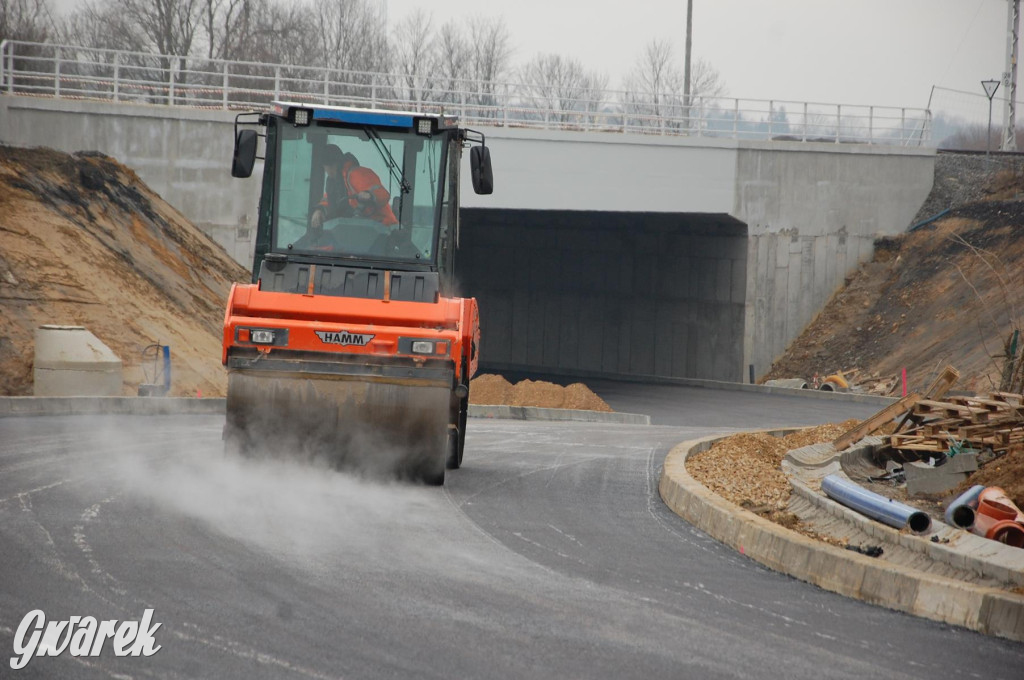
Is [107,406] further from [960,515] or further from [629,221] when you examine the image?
[629,221]

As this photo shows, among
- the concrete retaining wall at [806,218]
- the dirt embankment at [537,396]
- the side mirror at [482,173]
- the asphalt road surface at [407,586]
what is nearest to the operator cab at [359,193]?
the side mirror at [482,173]

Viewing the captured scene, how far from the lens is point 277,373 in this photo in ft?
34.2

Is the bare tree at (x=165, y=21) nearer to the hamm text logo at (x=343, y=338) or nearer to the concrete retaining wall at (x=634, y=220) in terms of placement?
the concrete retaining wall at (x=634, y=220)

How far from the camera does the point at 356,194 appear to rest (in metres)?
11.5

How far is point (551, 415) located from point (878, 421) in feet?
38.6

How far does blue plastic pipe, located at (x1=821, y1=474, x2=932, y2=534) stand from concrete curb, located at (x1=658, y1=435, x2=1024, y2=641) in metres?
0.81

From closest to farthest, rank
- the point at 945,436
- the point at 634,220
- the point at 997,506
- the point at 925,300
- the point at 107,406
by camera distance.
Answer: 1. the point at 997,506
2. the point at 945,436
3. the point at 107,406
4. the point at 925,300
5. the point at 634,220

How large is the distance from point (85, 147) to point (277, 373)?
22.7 m

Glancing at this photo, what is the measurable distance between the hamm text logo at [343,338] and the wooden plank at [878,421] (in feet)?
20.8

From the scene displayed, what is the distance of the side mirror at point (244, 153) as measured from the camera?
1096 centimetres

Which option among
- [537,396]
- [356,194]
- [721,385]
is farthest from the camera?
[721,385]

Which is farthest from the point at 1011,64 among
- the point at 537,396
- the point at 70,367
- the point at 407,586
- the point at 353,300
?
the point at 407,586

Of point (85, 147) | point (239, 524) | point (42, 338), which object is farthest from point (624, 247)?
point (239, 524)

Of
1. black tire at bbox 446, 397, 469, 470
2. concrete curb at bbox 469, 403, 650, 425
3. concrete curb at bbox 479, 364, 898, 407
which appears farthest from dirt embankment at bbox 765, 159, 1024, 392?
black tire at bbox 446, 397, 469, 470
